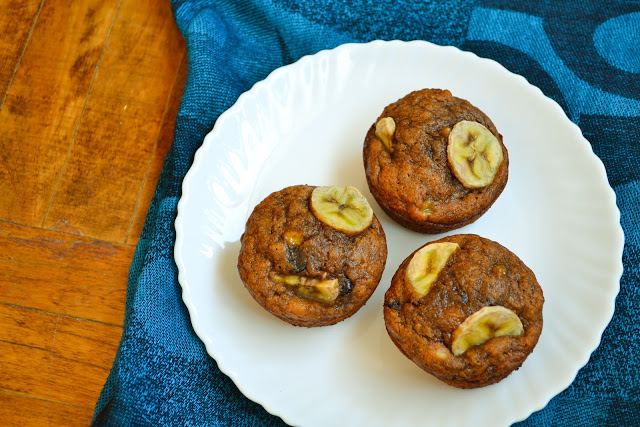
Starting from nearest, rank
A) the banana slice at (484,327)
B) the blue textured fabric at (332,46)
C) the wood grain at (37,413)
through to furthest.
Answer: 1. the banana slice at (484,327)
2. the blue textured fabric at (332,46)
3. the wood grain at (37,413)

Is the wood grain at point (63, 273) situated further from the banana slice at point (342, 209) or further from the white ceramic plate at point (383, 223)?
the banana slice at point (342, 209)

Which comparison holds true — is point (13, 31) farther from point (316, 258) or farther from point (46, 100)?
point (316, 258)

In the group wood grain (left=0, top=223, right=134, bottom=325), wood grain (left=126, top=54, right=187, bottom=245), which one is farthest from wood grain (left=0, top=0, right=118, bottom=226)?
wood grain (left=126, top=54, right=187, bottom=245)

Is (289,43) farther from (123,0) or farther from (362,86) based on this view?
(123,0)

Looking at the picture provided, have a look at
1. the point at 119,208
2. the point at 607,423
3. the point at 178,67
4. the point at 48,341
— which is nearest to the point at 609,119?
the point at 607,423

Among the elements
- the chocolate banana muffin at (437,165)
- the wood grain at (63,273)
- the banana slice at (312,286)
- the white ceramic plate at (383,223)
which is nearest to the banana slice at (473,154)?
the chocolate banana muffin at (437,165)

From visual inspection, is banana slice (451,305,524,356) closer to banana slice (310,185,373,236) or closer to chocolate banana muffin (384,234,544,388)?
chocolate banana muffin (384,234,544,388)
